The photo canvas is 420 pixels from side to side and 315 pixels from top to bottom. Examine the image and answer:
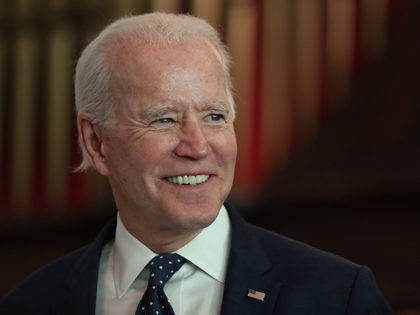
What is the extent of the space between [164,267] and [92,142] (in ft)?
1.21

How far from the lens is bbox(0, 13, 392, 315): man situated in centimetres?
280

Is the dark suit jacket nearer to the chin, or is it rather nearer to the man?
the man

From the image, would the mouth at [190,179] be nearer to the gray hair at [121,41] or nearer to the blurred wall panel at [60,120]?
the gray hair at [121,41]

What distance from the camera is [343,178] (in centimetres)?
475

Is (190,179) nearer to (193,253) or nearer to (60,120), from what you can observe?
(193,253)

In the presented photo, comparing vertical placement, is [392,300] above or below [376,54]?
below

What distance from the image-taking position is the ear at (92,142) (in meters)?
3.00

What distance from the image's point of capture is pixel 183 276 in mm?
2916

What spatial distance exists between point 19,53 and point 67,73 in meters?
0.29

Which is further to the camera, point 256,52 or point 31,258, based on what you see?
point 31,258

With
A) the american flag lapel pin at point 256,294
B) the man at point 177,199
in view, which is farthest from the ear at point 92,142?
the american flag lapel pin at point 256,294

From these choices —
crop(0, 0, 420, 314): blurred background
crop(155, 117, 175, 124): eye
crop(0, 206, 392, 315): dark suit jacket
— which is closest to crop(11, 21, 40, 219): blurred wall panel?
crop(0, 0, 420, 314): blurred background

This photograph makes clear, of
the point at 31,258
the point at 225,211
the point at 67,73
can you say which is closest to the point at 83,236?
the point at 31,258

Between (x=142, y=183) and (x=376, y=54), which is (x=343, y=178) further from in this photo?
(x=142, y=183)
